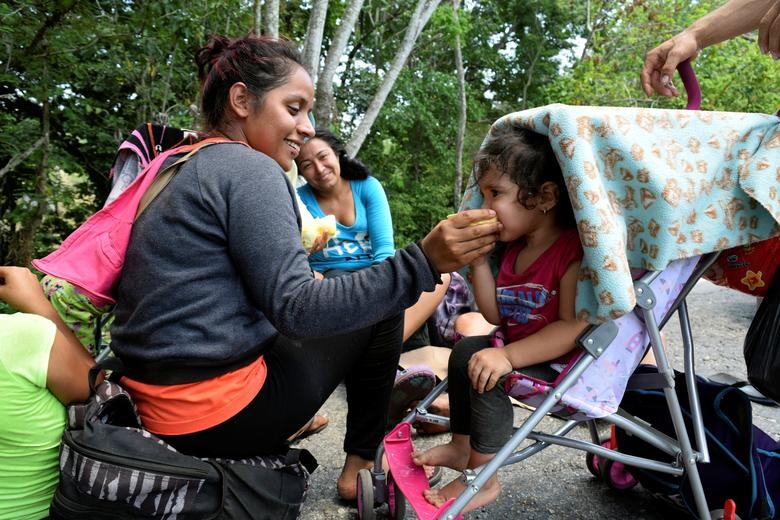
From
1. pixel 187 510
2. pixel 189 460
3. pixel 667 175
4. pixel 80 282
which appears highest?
pixel 667 175

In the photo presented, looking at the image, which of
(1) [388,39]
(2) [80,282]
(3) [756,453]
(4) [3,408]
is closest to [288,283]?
(2) [80,282]

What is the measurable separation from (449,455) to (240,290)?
935mm

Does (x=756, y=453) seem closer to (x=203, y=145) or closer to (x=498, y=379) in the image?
(x=498, y=379)

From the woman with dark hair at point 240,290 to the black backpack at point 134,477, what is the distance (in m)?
0.08

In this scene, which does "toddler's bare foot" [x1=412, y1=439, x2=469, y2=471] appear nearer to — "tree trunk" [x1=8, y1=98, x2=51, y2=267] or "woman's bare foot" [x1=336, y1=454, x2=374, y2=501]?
"woman's bare foot" [x1=336, y1=454, x2=374, y2=501]

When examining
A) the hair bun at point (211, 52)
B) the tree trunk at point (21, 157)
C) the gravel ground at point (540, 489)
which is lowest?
the gravel ground at point (540, 489)

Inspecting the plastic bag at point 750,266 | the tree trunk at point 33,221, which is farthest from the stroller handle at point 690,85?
the tree trunk at point 33,221

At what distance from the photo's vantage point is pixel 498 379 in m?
1.61

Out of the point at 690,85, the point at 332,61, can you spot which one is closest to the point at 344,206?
the point at 690,85

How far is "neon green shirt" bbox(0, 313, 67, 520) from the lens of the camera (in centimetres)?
135

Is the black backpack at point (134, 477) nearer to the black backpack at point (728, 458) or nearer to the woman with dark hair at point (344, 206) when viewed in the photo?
the black backpack at point (728, 458)

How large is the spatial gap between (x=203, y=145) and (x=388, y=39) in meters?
9.76

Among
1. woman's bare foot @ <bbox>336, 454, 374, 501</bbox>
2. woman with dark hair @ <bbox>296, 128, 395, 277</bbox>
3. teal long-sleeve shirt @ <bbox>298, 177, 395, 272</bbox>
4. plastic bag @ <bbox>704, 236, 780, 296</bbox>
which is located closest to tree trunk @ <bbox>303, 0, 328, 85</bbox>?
woman with dark hair @ <bbox>296, 128, 395, 277</bbox>

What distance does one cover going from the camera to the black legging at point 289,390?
4.91 feet
